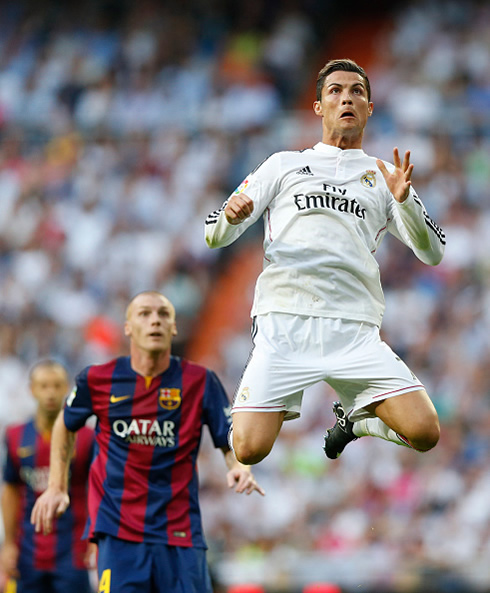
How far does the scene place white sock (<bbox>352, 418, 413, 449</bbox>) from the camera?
5.82 meters

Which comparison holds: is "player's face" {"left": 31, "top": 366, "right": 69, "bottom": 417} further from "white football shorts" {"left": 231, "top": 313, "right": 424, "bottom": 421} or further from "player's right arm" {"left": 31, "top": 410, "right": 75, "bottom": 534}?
"white football shorts" {"left": 231, "top": 313, "right": 424, "bottom": 421}

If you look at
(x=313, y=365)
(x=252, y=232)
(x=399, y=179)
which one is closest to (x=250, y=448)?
(x=313, y=365)

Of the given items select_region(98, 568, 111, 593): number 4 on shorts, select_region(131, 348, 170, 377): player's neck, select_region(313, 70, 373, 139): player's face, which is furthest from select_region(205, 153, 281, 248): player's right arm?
select_region(98, 568, 111, 593): number 4 on shorts

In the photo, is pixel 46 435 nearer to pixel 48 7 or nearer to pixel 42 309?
pixel 42 309

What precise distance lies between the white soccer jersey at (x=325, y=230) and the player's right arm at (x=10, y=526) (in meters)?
2.88

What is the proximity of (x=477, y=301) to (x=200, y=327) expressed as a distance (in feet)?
12.8

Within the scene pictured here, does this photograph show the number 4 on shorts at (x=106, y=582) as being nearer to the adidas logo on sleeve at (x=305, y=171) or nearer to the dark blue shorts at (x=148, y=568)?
the dark blue shorts at (x=148, y=568)

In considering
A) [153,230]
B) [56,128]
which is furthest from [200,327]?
[56,128]

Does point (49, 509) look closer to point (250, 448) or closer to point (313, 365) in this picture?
point (250, 448)

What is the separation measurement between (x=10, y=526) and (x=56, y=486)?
1.71m

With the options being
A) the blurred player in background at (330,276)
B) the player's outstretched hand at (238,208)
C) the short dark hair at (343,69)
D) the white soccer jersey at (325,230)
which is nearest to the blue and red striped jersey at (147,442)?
the blurred player in background at (330,276)

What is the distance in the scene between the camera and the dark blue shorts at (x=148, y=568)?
6.05m

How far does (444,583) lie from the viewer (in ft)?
33.0

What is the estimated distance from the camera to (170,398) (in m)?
6.48
